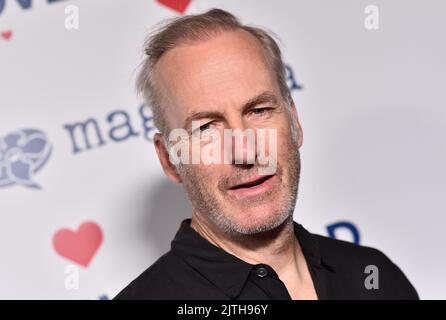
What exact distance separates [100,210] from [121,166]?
0.12 meters

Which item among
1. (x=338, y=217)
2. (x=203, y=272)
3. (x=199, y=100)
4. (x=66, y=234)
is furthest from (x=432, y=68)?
(x=66, y=234)

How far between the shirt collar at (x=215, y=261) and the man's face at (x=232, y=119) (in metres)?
0.04

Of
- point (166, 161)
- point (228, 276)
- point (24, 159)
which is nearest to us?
point (228, 276)

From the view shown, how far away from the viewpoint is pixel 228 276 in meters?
→ 1.10

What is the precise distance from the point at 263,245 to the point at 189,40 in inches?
16.4

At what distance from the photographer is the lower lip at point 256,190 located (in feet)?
3.67

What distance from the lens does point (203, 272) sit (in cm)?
112

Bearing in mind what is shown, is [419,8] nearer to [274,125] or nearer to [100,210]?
[274,125]

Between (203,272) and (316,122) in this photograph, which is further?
(316,122)

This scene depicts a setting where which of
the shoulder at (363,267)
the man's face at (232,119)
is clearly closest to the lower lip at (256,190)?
the man's face at (232,119)

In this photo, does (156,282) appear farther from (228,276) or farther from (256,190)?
(256,190)

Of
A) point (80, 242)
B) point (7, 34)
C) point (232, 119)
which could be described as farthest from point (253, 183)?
point (7, 34)

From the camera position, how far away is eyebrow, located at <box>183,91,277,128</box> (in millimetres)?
1120

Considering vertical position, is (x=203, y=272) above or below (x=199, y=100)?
below
